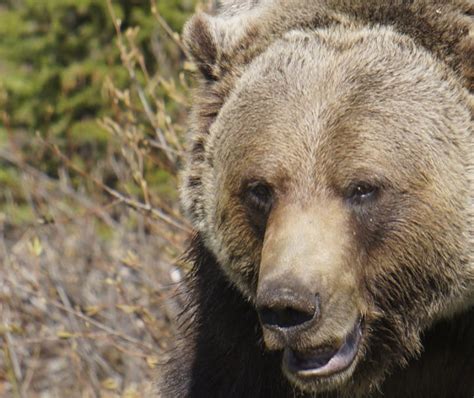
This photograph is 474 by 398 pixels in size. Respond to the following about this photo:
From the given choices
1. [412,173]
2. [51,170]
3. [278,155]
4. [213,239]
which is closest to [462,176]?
[412,173]

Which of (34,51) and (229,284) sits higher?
(229,284)

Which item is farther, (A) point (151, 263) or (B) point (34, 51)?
(B) point (34, 51)

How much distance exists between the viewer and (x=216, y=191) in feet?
17.8

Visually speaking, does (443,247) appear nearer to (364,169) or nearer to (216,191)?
(364,169)

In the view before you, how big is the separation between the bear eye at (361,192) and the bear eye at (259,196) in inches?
13.2

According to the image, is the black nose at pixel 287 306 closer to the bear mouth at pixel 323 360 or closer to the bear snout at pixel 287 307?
the bear snout at pixel 287 307

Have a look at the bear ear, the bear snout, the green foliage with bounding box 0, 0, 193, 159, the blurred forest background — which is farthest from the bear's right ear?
the green foliage with bounding box 0, 0, 193, 159

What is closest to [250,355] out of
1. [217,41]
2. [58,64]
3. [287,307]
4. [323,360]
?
[323,360]

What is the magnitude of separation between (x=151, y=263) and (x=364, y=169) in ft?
13.9

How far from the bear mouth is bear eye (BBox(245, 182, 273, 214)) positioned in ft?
1.90

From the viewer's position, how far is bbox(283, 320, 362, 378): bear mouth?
498 centimetres

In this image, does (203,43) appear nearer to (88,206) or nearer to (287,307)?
(287,307)

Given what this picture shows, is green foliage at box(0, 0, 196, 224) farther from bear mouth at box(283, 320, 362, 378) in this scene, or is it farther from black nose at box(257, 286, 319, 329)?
black nose at box(257, 286, 319, 329)

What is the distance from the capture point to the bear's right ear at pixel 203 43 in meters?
5.70
